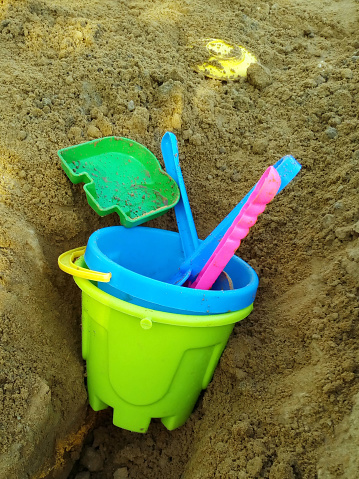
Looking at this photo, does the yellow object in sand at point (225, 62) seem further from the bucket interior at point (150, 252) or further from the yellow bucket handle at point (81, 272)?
the yellow bucket handle at point (81, 272)

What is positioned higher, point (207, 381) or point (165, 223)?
point (165, 223)

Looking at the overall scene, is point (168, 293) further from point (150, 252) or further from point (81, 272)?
point (150, 252)

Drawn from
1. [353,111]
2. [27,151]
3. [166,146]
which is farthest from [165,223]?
[353,111]

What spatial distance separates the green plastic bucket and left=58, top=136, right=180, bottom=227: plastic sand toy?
0.73ft

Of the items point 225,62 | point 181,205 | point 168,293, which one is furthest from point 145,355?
point 225,62

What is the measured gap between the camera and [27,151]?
122 cm

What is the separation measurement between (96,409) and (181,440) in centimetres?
23

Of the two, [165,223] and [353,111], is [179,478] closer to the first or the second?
[165,223]

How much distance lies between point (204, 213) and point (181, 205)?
13cm

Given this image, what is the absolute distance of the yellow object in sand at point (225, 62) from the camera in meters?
1.51

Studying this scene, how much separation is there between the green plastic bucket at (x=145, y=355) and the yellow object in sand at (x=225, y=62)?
0.85 m

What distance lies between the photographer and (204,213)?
4.40 feet

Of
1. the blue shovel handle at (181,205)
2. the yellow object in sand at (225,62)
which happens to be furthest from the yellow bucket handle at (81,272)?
the yellow object in sand at (225,62)

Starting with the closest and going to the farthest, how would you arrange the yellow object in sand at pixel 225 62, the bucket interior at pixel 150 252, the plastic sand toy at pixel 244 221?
the plastic sand toy at pixel 244 221 < the bucket interior at pixel 150 252 < the yellow object in sand at pixel 225 62
